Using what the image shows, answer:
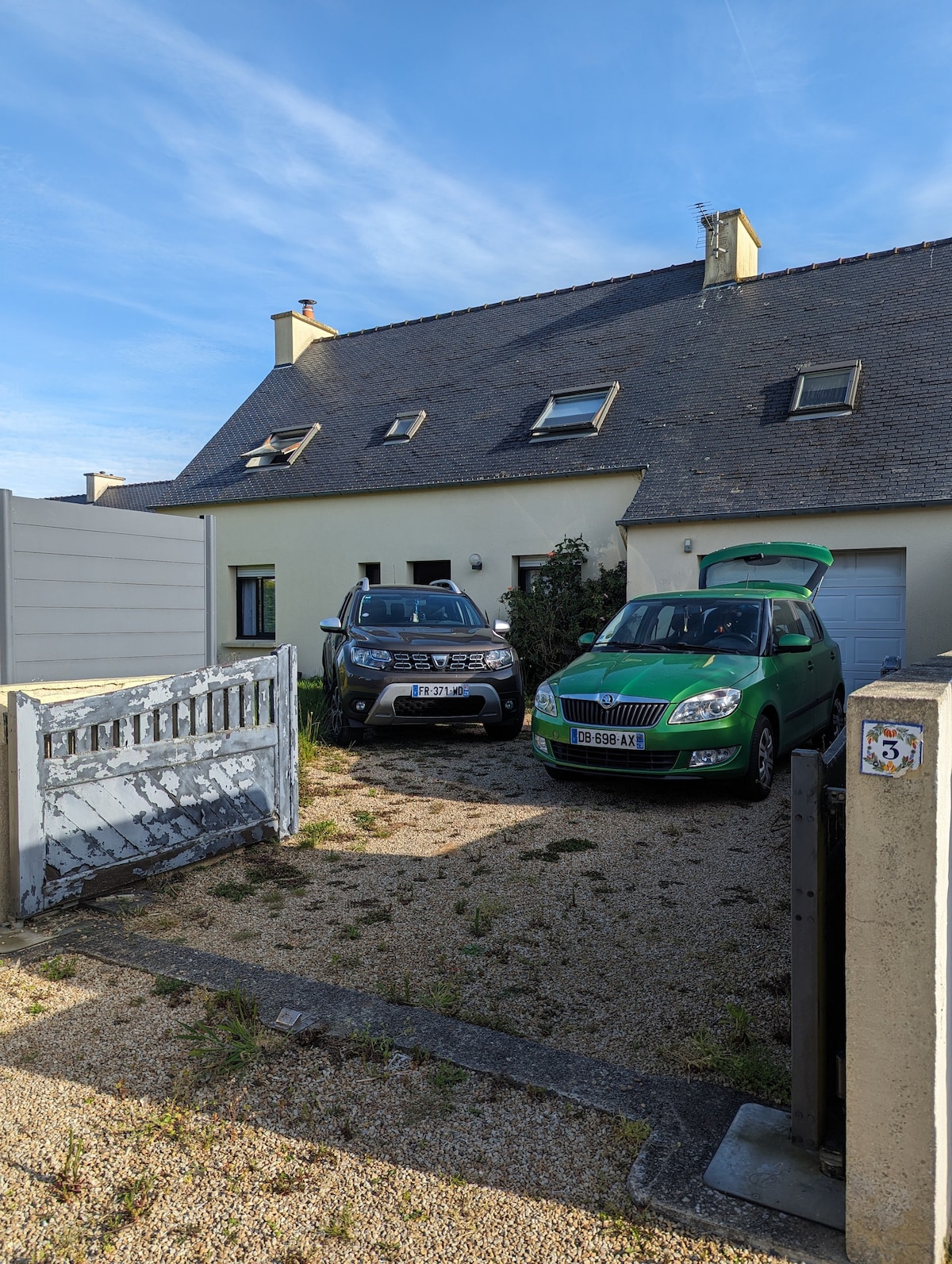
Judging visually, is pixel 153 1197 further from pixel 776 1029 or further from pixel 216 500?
pixel 216 500

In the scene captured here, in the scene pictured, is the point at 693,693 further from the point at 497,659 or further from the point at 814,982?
the point at 814,982

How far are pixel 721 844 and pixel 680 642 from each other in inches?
88.1

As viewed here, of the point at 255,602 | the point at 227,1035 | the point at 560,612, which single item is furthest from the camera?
the point at 255,602

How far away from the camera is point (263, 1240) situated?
7.22 ft

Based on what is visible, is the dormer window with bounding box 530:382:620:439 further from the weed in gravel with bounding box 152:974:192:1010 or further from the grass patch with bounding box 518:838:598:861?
the weed in gravel with bounding box 152:974:192:1010

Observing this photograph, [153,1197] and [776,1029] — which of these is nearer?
[153,1197]

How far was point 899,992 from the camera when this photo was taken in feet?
6.79

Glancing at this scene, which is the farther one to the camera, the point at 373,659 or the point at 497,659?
the point at 497,659

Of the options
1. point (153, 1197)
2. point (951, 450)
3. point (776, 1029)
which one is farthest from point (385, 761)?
point (951, 450)

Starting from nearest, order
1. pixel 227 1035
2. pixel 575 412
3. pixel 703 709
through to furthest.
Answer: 1. pixel 227 1035
2. pixel 703 709
3. pixel 575 412

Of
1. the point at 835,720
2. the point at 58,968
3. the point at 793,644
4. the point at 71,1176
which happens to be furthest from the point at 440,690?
the point at 71,1176

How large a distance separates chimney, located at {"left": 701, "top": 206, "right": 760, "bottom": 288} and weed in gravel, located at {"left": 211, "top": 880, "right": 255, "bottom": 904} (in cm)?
1591

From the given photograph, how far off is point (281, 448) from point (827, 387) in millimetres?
11484

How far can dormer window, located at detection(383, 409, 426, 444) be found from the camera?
17875 mm
